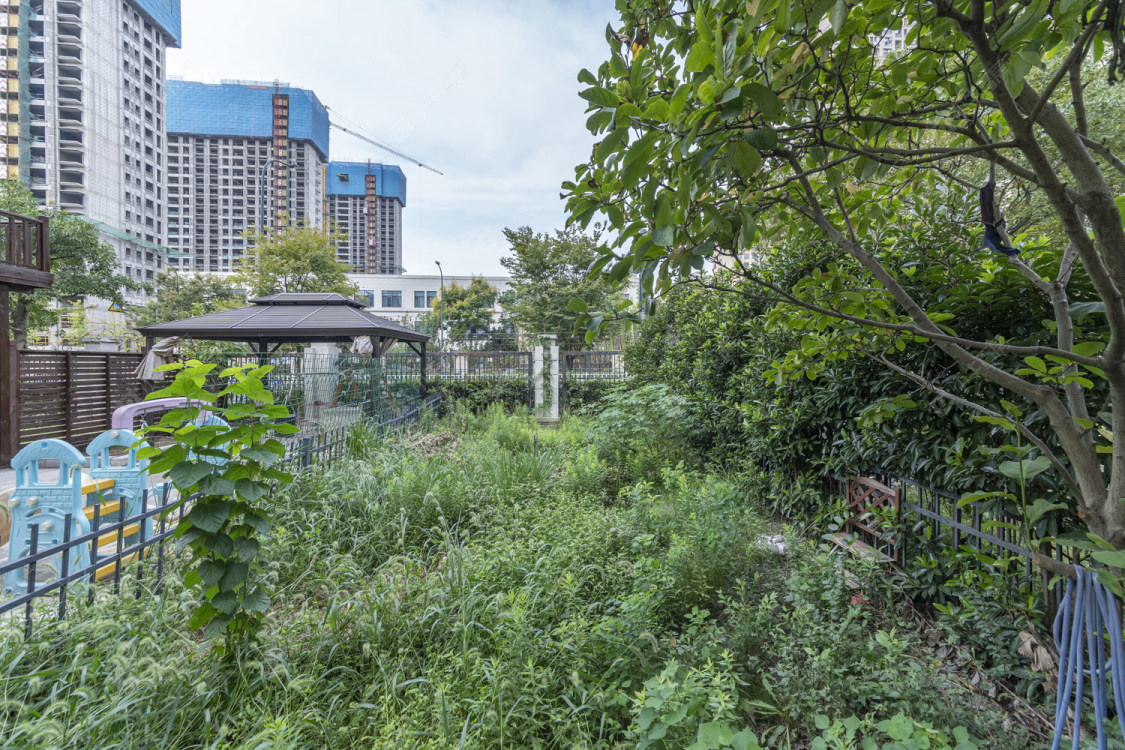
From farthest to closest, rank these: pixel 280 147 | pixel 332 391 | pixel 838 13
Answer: pixel 280 147 → pixel 332 391 → pixel 838 13

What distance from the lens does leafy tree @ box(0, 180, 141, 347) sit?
14.9 meters

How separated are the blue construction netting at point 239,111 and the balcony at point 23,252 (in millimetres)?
73583

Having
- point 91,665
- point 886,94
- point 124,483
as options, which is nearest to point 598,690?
point 91,665

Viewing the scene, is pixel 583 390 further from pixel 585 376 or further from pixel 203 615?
pixel 203 615

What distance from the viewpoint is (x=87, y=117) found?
157ft

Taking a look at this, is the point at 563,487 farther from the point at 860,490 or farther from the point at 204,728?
the point at 204,728

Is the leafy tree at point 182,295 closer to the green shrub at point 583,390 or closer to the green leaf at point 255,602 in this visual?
the green shrub at point 583,390

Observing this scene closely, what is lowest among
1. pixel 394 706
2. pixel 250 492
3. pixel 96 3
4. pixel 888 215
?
pixel 394 706

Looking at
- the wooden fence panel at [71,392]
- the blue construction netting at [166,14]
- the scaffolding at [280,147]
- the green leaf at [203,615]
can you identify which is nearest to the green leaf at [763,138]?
the green leaf at [203,615]

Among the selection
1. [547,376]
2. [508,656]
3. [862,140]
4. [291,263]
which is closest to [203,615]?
[508,656]

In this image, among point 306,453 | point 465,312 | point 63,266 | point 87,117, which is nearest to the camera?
point 306,453

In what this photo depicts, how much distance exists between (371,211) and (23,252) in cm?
7267

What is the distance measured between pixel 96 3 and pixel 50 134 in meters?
16.3

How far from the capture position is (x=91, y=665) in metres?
1.82
